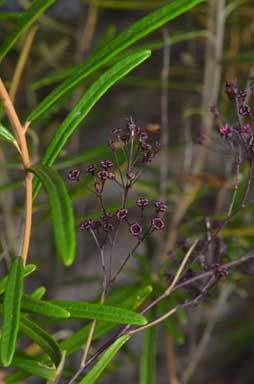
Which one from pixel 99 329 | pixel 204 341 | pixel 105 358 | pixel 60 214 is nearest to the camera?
pixel 60 214

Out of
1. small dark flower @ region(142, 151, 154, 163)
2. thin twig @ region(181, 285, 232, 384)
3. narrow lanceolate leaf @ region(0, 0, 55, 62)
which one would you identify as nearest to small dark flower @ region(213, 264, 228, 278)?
small dark flower @ region(142, 151, 154, 163)

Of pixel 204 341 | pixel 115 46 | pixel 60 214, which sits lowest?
pixel 204 341

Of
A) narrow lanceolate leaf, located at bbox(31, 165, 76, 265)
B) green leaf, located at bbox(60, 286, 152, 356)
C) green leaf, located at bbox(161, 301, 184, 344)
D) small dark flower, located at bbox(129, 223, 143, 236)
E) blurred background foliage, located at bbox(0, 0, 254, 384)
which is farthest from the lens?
blurred background foliage, located at bbox(0, 0, 254, 384)

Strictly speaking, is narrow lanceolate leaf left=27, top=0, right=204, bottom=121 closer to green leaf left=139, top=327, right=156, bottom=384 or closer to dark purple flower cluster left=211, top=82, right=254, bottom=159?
dark purple flower cluster left=211, top=82, right=254, bottom=159

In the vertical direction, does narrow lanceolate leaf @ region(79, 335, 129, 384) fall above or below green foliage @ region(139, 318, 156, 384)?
above

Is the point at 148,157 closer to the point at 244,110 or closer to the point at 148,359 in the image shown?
the point at 244,110

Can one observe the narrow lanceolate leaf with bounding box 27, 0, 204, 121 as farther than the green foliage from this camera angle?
No

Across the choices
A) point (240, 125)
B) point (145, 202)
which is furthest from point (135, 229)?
point (240, 125)

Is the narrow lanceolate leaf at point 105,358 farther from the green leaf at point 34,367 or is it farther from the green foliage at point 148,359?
the green foliage at point 148,359

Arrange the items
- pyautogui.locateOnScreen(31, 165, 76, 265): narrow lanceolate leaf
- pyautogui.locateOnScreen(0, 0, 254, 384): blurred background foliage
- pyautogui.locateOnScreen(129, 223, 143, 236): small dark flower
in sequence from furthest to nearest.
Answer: pyautogui.locateOnScreen(0, 0, 254, 384): blurred background foliage
pyautogui.locateOnScreen(129, 223, 143, 236): small dark flower
pyautogui.locateOnScreen(31, 165, 76, 265): narrow lanceolate leaf
